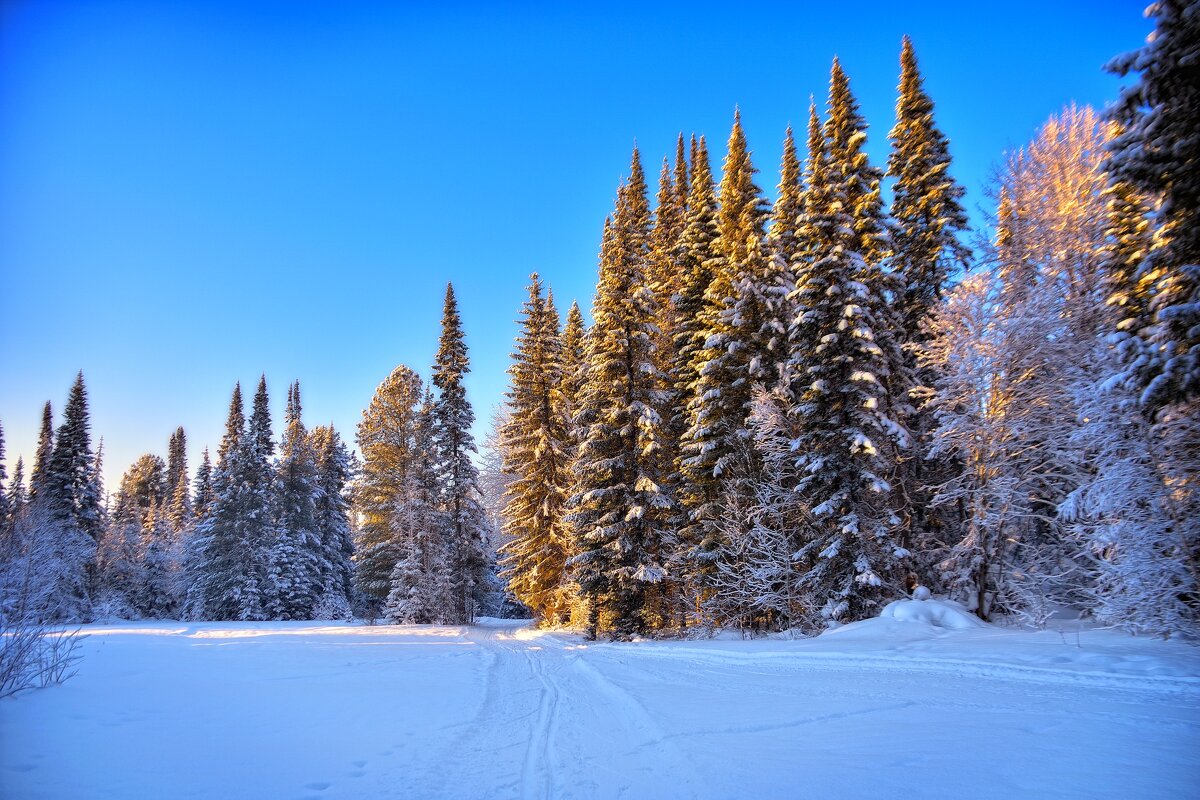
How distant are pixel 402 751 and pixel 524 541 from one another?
22917 millimetres

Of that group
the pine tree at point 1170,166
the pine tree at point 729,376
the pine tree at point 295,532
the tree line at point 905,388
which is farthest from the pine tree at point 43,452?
the pine tree at point 1170,166

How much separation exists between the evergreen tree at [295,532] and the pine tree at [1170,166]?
151ft

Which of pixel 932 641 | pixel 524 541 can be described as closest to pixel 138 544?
pixel 524 541

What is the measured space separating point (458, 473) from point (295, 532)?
19.2 meters

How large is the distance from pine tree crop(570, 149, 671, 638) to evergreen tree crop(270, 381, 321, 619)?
28038 mm

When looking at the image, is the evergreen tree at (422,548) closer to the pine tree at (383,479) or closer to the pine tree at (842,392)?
the pine tree at (383,479)

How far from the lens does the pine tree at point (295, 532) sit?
4003 cm

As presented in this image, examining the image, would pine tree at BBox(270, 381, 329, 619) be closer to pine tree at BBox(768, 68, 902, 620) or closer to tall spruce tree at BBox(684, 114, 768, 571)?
→ tall spruce tree at BBox(684, 114, 768, 571)

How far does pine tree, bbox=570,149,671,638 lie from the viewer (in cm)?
2173

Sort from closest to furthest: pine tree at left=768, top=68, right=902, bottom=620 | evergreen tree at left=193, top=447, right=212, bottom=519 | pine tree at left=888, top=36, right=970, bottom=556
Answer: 1. pine tree at left=768, top=68, right=902, bottom=620
2. pine tree at left=888, top=36, right=970, bottom=556
3. evergreen tree at left=193, top=447, right=212, bottom=519

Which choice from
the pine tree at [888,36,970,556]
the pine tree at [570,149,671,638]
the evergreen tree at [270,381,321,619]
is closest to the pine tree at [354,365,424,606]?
the evergreen tree at [270,381,321,619]

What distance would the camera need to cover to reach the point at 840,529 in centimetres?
1733

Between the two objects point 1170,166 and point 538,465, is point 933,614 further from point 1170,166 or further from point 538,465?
point 538,465

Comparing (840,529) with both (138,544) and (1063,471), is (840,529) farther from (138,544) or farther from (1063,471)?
(138,544)
